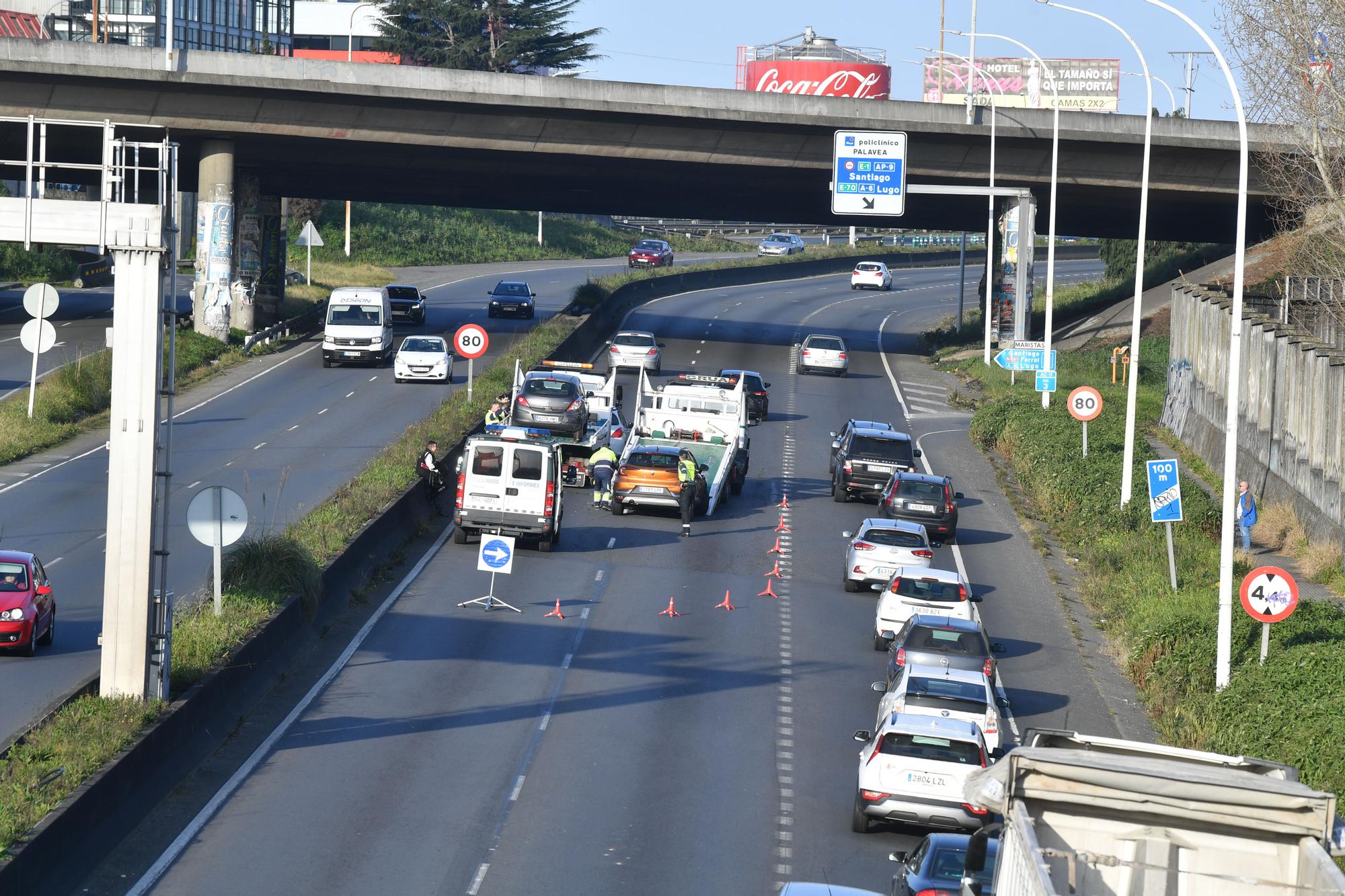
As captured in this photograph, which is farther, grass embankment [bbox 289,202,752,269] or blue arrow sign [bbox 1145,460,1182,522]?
grass embankment [bbox 289,202,752,269]

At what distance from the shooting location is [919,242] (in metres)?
136


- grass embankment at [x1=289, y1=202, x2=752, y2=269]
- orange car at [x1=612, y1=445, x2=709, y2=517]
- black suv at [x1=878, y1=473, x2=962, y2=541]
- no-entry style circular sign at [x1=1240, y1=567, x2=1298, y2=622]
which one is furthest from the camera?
grass embankment at [x1=289, y1=202, x2=752, y2=269]

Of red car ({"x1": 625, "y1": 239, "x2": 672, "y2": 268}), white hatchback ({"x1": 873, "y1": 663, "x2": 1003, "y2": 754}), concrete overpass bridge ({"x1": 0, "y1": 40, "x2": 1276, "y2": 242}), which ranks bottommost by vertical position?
white hatchback ({"x1": 873, "y1": 663, "x2": 1003, "y2": 754})

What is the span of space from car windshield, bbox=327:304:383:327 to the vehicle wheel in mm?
40907

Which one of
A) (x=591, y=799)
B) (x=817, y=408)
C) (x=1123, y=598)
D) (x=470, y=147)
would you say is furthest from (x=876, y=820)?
(x=470, y=147)

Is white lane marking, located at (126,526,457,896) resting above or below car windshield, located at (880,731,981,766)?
below

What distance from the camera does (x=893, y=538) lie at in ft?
100

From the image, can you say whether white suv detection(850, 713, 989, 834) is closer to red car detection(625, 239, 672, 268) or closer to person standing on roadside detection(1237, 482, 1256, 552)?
person standing on roadside detection(1237, 482, 1256, 552)

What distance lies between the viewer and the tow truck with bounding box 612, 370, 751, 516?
3616cm

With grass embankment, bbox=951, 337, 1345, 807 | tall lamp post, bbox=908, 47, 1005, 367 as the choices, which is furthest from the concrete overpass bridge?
grass embankment, bbox=951, 337, 1345, 807

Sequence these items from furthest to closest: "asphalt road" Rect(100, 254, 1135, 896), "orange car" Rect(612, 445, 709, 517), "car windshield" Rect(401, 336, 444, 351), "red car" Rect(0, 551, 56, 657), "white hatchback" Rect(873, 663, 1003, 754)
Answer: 1. "car windshield" Rect(401, 336, 444, 351)
2. "orange car" Rect(612, 445, 709, 517)
3. "red car" Rect(0, 551, 56, 657)
4. "white hatchback" Rect(873, 663, 1003, 754)
5. "asphalt road" Rect(100, 254, 1135, 896)

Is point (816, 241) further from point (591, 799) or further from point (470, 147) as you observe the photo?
point (591, 799)

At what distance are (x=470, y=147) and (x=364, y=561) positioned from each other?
94.6 ft

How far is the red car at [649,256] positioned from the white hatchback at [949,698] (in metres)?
83.8
